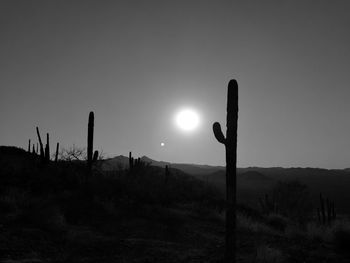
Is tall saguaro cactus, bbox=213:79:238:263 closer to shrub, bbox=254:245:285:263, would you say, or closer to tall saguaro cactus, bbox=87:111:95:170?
shrub, bbox=254:245:285:263

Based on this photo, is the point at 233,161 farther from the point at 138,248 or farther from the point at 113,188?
the point at 113,188

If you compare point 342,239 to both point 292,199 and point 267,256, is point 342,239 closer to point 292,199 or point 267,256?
point 267,256

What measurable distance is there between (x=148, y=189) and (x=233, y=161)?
16.6 metres

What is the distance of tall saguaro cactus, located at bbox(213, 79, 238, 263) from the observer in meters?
10.7

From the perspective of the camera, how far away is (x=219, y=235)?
16875 mm

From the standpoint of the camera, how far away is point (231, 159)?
11164 millimetres

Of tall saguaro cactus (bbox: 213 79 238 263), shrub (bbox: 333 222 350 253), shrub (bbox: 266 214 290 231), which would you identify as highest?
tall saguaro cactus (bbox: 213 79 238 263)

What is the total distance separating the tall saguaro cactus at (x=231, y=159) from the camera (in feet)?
35.2

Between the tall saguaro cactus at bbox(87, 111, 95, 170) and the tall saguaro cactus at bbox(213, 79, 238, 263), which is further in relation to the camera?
the tall saguaro cactus at bbox(87, 111, 95, 170)

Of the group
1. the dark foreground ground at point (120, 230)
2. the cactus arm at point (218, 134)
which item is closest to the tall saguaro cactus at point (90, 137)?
the dark foreground ground at point (120, 230)

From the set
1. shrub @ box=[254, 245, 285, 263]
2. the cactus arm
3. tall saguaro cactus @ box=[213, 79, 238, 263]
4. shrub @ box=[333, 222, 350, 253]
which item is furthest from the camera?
shrub @ box=[333, 222, 350, 253]

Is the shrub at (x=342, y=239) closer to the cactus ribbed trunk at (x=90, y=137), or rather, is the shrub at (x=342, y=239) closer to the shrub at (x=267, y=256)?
the shrub at (x=267, y=256)

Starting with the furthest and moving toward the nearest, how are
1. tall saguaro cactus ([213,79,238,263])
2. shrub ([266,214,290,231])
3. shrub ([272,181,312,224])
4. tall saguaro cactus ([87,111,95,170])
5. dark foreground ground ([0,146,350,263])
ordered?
shrub ([272,181,312,224]) → shrub ([266,214,290,231]) → tall saguaro cactus ([87,111,95,170]) → dark foreground ground ([0,146,350,263]) → tall saguaro cactus ([213,79,238,263])

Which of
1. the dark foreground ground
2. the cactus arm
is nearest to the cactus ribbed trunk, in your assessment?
the dark foreground ground
